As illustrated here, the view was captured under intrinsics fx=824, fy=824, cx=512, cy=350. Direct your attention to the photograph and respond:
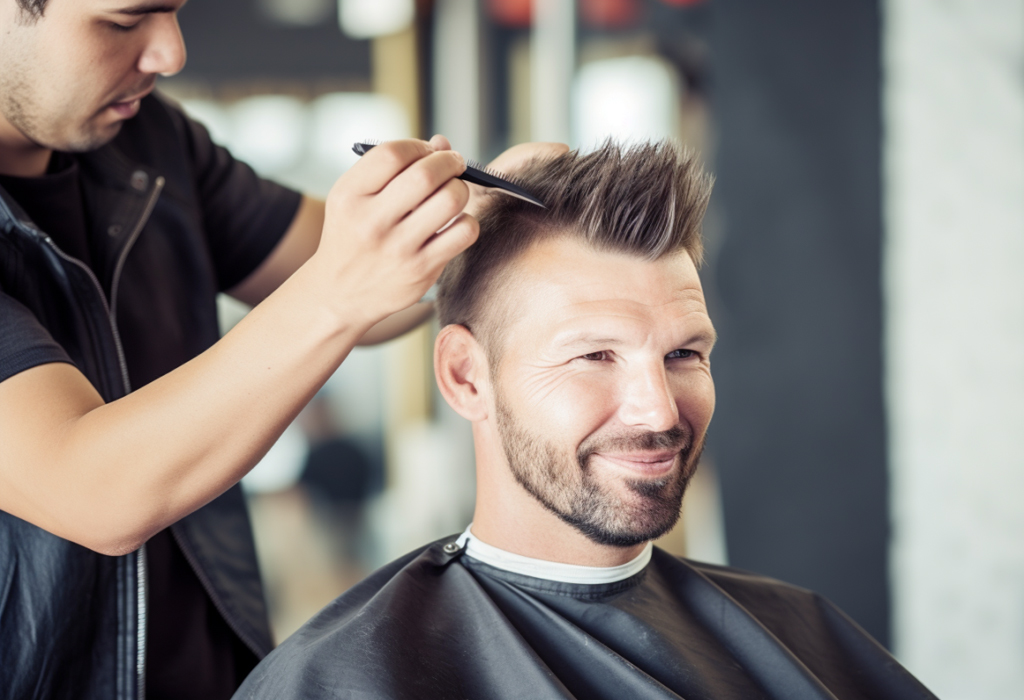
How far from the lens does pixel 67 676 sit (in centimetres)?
135

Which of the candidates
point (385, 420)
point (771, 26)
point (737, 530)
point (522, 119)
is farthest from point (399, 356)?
point (771, 26)

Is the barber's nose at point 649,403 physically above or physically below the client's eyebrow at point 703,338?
below

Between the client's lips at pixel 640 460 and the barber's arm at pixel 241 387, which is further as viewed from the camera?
the client's lips at pixel 640 460

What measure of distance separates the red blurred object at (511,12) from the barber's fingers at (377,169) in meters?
3.97

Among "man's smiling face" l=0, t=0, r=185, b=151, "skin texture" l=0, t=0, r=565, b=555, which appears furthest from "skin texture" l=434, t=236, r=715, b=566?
"man's smiling face" l=0, t=0, r=185, b=151

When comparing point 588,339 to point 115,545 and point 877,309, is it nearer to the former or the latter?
point 115,545

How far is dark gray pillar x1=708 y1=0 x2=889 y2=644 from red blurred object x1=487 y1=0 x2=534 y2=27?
1.89 m

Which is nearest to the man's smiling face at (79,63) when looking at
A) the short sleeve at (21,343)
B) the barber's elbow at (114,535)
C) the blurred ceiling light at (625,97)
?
the short sleeve at (21,343)

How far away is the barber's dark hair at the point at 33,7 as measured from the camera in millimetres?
1213

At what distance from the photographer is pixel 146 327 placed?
5.08ft

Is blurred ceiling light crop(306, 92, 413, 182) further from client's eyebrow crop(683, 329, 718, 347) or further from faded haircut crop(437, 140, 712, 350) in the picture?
client's eyebrow crop(683, 329, 718, 347)

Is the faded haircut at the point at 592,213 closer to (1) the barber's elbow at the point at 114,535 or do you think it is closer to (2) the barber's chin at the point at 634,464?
(2) the barber's chin at the point at 634,464

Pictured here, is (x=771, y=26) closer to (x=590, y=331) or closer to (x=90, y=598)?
(x=590, y=331)

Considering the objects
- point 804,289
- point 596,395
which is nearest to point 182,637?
point 596,395
